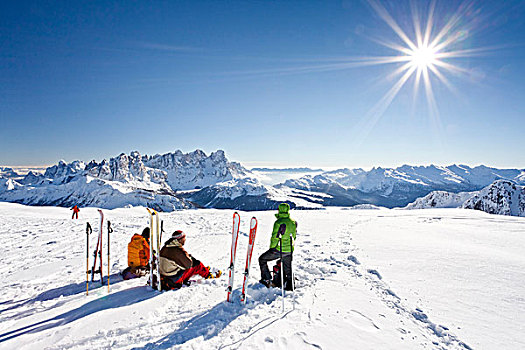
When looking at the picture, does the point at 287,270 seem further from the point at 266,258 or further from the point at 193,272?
the point at 193,272

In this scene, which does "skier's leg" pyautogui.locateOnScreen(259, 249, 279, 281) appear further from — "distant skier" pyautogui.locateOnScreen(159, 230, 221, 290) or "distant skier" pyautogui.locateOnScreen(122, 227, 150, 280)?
"distant skier" pyautogui.locateOnScreen(122, 227, 150, 280)

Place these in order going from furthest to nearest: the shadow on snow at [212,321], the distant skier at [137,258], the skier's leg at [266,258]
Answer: the distant skier at [137,258]
the skier's leg at [266,258]
the shadow on snow at [212,321]

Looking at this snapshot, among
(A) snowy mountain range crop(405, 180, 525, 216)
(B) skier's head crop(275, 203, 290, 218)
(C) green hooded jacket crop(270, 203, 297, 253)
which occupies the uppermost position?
(B) skier's head crop(275, 203, 290, 218)

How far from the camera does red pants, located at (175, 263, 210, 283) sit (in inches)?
272

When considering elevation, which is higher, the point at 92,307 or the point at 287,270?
the point at 287,270

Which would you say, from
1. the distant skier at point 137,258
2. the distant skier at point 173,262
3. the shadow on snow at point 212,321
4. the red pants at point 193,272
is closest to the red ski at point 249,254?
the shadow on snow at point 212,321

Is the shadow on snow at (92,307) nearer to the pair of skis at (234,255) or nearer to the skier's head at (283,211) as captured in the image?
the pair of skis at (234,255)

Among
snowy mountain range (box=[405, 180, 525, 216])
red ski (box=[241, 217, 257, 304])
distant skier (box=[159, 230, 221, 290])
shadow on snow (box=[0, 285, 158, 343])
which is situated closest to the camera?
shadow on snow (box=[0, 285, 158, 343])

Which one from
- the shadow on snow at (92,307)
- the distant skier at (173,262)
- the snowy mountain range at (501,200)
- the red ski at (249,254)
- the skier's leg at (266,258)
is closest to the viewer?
the shadow on snow at (92,307)

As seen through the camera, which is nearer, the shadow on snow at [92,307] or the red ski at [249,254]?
the shadow on snow at [92,307]

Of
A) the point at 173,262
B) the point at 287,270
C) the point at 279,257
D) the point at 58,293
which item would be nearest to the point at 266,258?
the point at 279,257

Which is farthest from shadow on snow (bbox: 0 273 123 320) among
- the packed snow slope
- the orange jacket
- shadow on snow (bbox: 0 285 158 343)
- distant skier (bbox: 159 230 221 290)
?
distant skier (bbox: 159 230 221 290)

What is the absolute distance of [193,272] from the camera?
23.8 feet

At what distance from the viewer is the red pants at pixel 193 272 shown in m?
6.90
